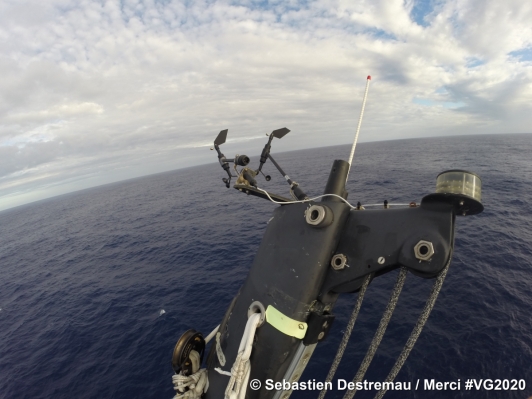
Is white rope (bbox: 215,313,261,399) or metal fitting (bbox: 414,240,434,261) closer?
metal fitting (bbox: 414,240,434,261)

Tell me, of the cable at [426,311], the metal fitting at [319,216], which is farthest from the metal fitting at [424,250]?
the metal fitting at [319,216]

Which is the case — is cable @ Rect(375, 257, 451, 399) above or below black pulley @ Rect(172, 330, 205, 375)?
above

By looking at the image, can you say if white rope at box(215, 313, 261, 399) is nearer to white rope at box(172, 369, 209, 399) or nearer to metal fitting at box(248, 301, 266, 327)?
metal fitting at box(248, 301, 266, 327)

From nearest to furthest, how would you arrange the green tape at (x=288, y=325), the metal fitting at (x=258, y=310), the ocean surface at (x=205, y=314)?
the green tape at (x=288, y=325) < the metal fitting at (x=258, y=310) < the ocean surface at (x=205, y=314)

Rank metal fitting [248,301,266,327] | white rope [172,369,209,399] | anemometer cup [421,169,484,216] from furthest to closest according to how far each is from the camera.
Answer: white rope [172,369,209,399], metal fitting [248,301,266,327], anemometer cup [421,169,484,216]

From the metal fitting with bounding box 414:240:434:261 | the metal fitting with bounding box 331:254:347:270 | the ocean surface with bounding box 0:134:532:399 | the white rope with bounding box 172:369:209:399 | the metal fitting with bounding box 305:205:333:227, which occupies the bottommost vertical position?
the ocean surface with bounding box 0:134:532:399

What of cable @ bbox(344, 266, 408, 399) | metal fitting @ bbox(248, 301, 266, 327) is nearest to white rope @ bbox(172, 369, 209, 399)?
metal fitting @ bbox(248, 301, 266, 327)

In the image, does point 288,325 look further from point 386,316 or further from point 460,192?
point 460,192

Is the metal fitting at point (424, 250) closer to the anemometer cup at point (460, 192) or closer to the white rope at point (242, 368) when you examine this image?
the anemometer cup at point (460, 192)

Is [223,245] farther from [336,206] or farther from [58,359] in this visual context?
[336,206]
